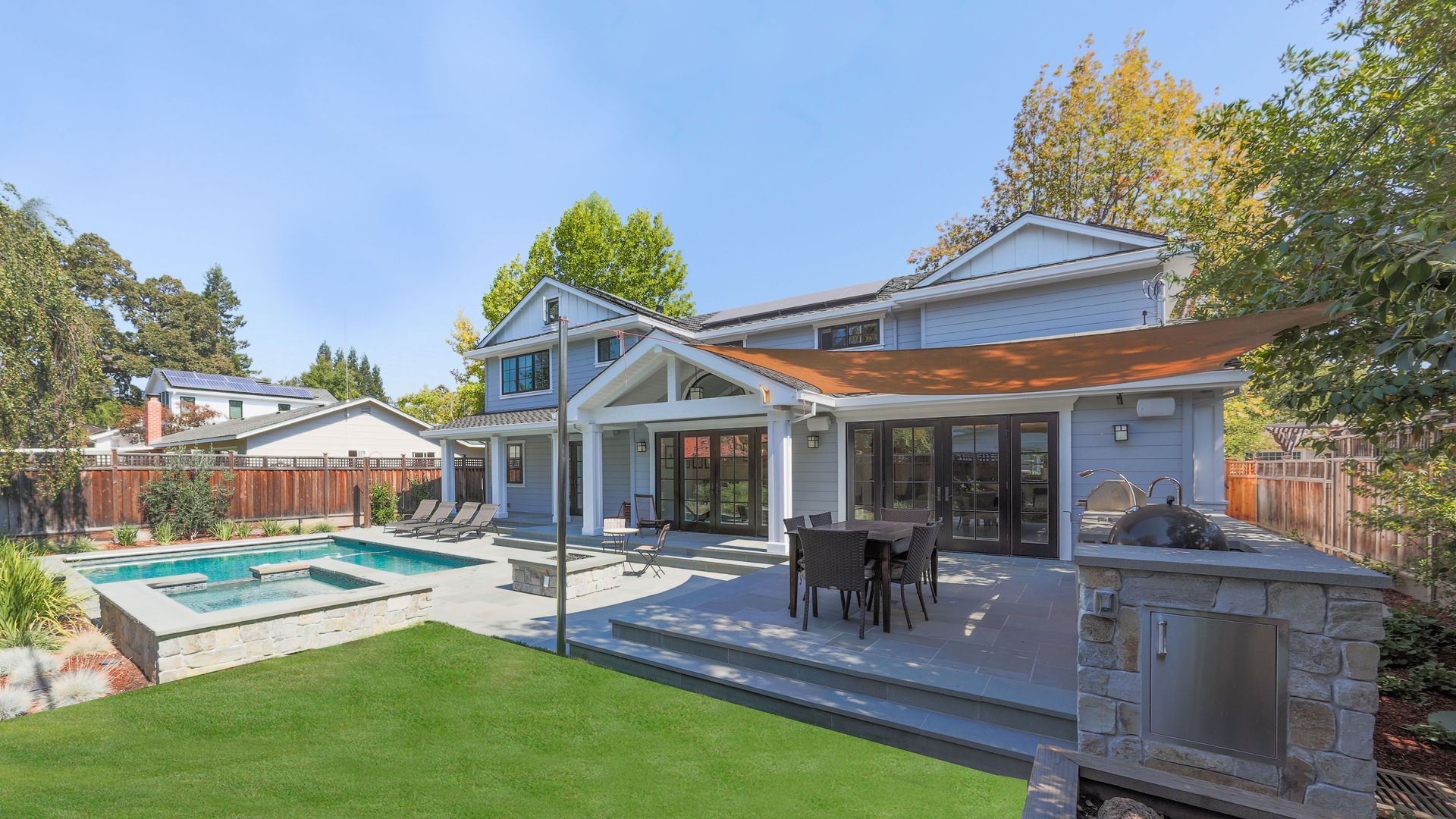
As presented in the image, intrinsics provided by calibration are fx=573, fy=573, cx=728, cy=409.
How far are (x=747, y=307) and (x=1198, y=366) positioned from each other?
1248 cm

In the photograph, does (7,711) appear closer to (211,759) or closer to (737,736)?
(211,759)

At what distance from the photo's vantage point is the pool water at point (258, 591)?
856cm

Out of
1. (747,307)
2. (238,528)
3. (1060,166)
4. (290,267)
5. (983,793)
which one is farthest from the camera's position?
(290,267)

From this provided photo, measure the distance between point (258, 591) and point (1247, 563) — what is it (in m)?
12.3

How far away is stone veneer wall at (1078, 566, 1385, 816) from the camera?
97.2 inches

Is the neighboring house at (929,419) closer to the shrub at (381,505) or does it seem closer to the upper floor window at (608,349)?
the upper floor window at (608,349)

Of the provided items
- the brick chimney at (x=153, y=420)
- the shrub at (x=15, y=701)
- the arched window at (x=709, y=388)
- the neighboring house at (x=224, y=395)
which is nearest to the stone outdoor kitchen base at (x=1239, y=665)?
the shrub at (x=15, y=701)

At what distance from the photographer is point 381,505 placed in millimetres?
16406

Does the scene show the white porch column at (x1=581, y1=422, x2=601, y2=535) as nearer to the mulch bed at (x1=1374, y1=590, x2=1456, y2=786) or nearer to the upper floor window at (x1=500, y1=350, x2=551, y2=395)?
the upper floor window at (x1=500, y1=350, x2=551, y2=395)

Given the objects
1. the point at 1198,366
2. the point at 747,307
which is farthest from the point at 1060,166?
the point at 1198,366

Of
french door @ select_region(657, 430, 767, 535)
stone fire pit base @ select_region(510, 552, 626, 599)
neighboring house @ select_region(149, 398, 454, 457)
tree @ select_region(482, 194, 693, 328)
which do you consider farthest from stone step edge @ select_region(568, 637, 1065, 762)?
tree @ select_region(482, 194, 693, 328)

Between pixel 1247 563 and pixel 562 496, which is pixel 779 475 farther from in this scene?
pixel 1247 563

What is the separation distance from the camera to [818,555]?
218 inches

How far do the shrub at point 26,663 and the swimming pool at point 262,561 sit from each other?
4.46 meters
